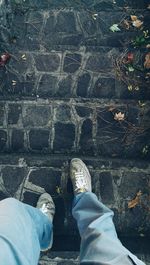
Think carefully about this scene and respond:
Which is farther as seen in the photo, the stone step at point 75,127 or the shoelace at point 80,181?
the stone step at point 75,127

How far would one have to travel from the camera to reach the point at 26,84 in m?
3.82

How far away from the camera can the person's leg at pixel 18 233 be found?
221 centimetres

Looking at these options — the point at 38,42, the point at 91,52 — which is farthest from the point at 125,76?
the point at 38,42

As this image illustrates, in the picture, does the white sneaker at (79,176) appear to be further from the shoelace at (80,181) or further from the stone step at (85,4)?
the stone step at (85,4)

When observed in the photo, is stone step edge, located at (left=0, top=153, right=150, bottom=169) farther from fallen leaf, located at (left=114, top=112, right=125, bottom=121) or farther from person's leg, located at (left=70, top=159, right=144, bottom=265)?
fallen leaf, located at (left=114, top=112, right=125, bottom=121)

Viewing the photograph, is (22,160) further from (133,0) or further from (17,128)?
(133,0)

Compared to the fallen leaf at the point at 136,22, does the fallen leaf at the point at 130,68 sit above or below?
below

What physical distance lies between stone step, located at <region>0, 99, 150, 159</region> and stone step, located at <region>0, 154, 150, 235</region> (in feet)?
0.48

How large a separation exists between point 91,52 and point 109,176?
1396 mm

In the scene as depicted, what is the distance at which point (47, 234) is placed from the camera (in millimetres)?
3213

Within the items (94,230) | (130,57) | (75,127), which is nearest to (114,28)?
(130,57)

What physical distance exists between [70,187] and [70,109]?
86 centimetres

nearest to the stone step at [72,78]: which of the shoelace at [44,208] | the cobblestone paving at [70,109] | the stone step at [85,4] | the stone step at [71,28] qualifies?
the cobblestone paving at [70,109]

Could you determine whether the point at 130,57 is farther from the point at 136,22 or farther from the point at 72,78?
the point at 72,78
